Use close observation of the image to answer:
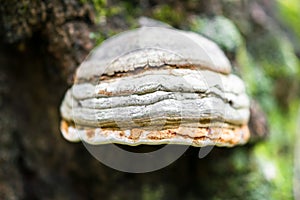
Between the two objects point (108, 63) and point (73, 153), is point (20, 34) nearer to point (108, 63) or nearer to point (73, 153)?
point (108, 63)

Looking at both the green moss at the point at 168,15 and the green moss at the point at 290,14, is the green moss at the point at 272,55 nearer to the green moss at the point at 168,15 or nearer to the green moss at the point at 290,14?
the green moss at the point at 290,14

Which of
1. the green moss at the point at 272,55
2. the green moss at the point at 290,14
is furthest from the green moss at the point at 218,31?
the green moss at the point at 290,14

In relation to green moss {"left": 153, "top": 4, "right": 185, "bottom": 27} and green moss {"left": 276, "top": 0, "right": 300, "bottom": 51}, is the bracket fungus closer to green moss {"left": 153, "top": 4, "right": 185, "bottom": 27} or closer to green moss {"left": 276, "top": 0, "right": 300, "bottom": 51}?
green moss {"left": 153, "top": 4, "right": 185, "bottom": 27}

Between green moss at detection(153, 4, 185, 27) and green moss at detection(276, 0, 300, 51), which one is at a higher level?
green moss at detection(276, 0, 300, 51)

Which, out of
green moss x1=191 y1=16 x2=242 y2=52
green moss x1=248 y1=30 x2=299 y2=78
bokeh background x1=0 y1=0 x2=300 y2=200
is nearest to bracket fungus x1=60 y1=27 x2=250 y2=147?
bokeh background x1=0 y1=0 x2=300 y2=200

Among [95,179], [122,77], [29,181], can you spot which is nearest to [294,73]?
[95,179]

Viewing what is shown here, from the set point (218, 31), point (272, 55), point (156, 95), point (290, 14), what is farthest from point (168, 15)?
point (290, 14)
